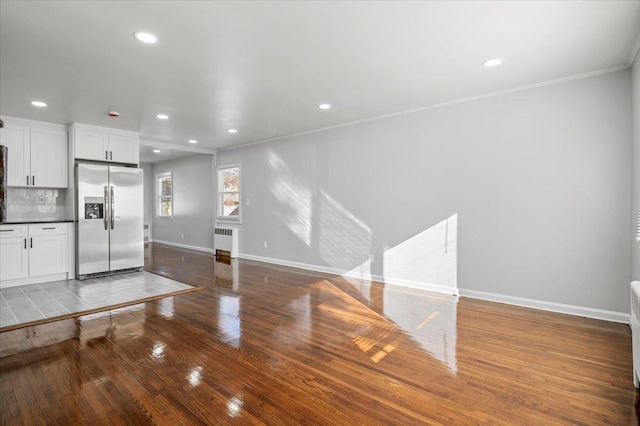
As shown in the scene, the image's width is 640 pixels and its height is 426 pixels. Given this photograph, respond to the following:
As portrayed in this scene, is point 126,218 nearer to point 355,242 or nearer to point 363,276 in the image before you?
point 355,242

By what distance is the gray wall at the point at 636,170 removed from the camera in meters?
2.91

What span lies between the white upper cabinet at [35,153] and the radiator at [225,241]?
10.2 feet

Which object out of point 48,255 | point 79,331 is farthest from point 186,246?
point 79,331

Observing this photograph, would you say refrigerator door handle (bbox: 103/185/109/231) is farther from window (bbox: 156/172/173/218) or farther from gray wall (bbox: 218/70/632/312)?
window (bbox: 156/172/173/218)

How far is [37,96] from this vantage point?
4027 mm

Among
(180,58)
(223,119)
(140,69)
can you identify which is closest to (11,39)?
(140,69)

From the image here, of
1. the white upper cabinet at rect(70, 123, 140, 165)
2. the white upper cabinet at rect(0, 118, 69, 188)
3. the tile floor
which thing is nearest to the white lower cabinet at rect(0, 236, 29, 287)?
the tile floor

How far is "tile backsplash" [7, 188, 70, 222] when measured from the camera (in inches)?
211

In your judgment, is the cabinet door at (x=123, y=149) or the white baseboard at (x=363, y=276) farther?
the cabinet door at (x=123, y=149)

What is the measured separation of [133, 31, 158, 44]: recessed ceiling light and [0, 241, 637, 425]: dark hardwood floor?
8.42 feet

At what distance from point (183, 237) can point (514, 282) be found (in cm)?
819

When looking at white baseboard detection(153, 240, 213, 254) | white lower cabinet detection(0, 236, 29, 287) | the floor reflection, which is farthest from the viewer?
white baseboard detection(153, 240, 213, 254)

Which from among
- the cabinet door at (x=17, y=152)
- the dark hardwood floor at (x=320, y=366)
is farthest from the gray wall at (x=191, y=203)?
the dark hardwood floor at (x=320, y=366)

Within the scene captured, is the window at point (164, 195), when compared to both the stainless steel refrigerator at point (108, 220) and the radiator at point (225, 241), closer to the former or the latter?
the radiator at point (225, 241)
